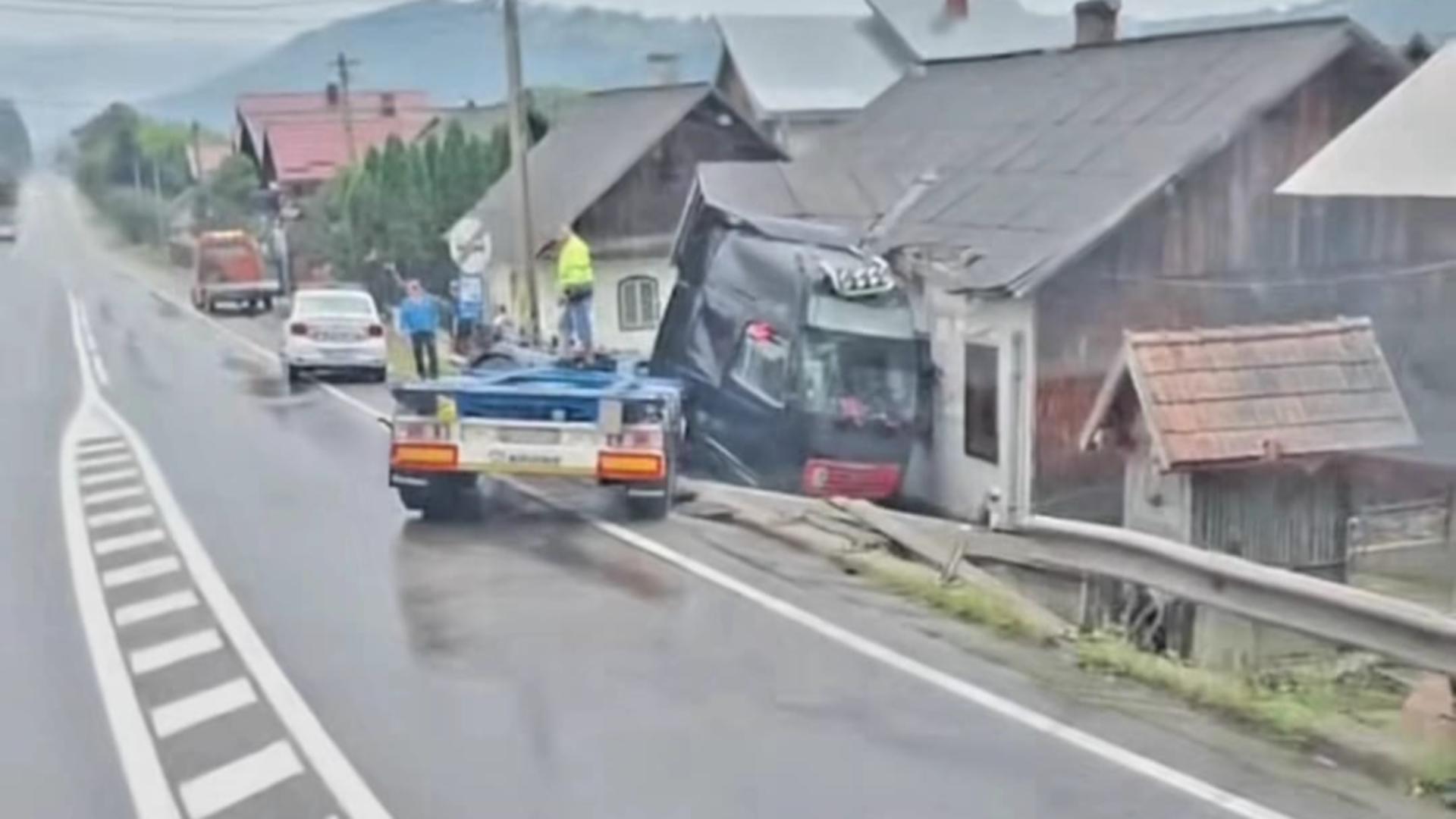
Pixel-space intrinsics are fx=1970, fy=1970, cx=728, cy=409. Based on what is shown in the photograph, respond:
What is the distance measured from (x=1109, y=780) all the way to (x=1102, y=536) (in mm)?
3042

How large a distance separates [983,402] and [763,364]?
204 inches

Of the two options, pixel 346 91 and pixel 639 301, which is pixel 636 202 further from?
pixel 346 91

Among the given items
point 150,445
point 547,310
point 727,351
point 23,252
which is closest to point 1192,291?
point 727,351

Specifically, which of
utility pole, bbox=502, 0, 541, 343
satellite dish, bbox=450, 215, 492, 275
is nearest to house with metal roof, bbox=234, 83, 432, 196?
satellite dish, bbox=450, 215, 492, 275

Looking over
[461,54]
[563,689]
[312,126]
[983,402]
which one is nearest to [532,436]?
[563,689]

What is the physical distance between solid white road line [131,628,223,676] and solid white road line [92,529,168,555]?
136 inches

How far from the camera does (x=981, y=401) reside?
24.7 metres

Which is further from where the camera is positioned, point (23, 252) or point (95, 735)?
point (23, 252)

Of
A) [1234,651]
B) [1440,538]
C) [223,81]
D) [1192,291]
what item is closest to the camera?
[1234,651]

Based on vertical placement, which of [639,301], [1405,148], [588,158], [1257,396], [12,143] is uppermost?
[12,143]

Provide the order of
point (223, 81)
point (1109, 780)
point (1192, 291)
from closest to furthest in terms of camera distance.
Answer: point (1109, 780)
point (1192, 291)
point (223, 81)

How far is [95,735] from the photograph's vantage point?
8820mm

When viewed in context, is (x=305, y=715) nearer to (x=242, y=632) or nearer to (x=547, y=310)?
(x=242, y=632)

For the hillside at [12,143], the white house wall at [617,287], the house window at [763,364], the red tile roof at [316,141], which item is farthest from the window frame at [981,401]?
the hillside at [12,143]
